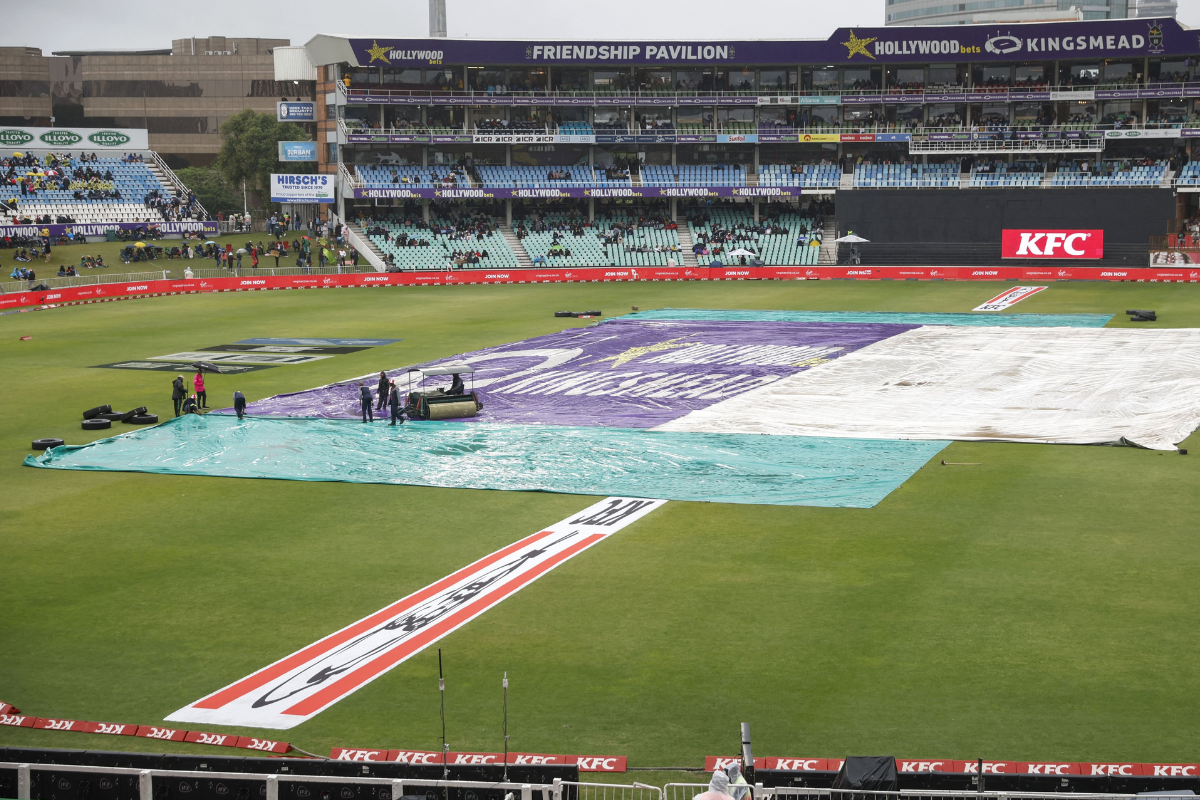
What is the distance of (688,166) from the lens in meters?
93.0

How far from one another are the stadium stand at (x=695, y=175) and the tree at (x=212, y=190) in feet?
157

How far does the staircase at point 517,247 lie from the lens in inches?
3238

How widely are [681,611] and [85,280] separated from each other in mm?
61154

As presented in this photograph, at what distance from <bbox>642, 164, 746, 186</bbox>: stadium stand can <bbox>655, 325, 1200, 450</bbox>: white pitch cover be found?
45.4 m

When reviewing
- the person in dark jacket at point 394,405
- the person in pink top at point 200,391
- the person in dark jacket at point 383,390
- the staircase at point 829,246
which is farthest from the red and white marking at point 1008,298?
the person in pink top at point 200,391

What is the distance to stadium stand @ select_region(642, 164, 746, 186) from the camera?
89438 mm

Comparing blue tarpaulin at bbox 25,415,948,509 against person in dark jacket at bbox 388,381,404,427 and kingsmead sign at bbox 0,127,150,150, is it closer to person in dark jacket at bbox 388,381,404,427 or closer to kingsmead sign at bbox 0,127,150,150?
person in dark jacket at bbox 388,381,404,427

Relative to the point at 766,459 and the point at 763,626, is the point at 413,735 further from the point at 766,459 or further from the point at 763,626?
the point at 766,459

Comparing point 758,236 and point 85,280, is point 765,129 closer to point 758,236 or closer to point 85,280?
point 758,236

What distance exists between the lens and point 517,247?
84.7 meters

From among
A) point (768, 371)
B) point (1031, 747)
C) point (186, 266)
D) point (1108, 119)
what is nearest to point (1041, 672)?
point (1031, 747)

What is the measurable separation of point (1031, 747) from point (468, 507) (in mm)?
13270

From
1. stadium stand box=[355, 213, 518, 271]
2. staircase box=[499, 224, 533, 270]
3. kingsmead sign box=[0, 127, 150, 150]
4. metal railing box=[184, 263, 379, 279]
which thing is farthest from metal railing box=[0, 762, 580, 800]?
kingsmead sign box=[0, 127, 150, 150]

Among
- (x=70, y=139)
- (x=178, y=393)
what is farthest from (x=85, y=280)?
(x=178, y=393)
